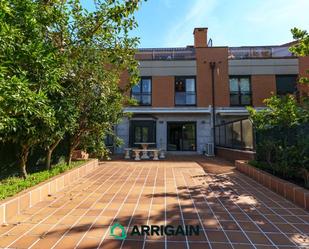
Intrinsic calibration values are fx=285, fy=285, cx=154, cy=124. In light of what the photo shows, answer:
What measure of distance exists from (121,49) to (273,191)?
16.5 feet

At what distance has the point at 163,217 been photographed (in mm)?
4340

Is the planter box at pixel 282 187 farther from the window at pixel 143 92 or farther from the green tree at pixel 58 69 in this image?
the window at pixel 143 92

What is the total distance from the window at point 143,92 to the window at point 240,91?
566 centimetres

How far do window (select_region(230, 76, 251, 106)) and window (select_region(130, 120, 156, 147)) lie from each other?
573 cm

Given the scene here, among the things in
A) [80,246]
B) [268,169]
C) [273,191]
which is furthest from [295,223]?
[268,169]

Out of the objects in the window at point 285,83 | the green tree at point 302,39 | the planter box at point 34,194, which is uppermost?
the window at point 285,83

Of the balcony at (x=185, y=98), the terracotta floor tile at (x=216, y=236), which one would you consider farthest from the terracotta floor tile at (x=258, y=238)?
the balcony at (x=185, y=98)

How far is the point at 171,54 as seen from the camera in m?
23.2

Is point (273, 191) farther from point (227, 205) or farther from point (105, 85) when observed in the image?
point (105, 85)

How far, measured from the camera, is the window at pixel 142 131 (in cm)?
1916

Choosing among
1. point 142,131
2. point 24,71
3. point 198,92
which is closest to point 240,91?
point 198,92

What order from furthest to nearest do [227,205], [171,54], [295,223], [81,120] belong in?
[171,54], [81,120], [227,205], [295,223]

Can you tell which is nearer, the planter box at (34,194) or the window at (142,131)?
the planter box at (34,194)

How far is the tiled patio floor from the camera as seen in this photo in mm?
3393
